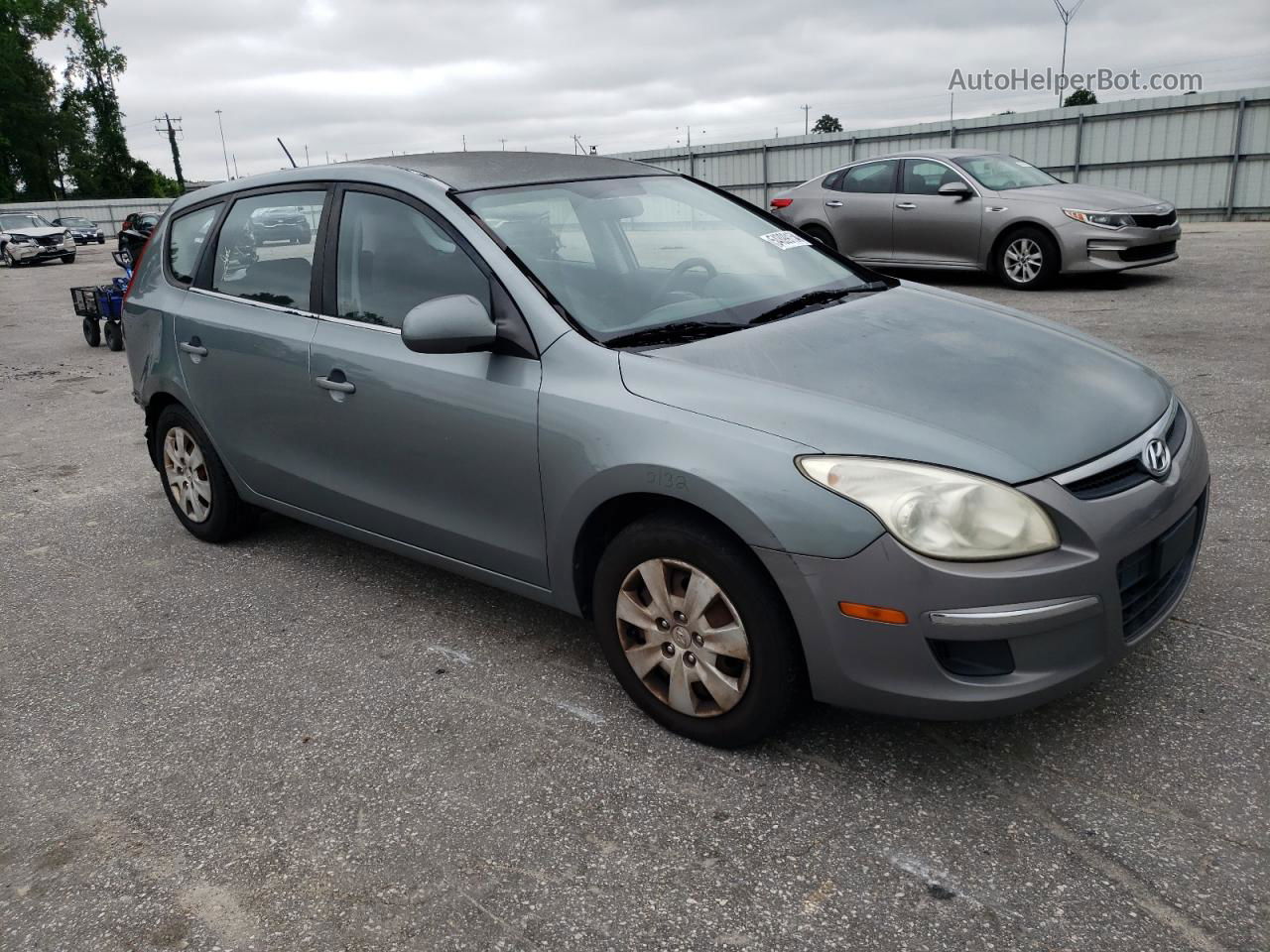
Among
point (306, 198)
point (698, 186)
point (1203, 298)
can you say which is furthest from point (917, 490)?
point (1203, 298)

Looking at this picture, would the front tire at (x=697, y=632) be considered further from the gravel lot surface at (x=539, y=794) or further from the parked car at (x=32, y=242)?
the parked car at (x=32, y=242)

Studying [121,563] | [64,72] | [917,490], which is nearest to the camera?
[917,490]

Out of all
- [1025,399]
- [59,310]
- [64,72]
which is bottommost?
[59,310]

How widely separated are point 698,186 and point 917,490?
90.1 inches

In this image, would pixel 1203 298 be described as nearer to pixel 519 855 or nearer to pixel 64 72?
pixel 519 855

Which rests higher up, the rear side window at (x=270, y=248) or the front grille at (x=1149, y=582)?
the rear side window at (x=270, y=248)

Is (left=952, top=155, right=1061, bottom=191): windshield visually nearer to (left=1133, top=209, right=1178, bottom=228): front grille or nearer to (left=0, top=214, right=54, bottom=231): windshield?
(left=1133, top=209, right=1178, bottom=228): front grille

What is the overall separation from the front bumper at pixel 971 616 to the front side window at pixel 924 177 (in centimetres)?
986

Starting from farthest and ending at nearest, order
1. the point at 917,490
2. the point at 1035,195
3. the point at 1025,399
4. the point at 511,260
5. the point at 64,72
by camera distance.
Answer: the point at 64,72, the point at 1035,195, the point at 511,260, the point at 1025,399, the point at 917,490

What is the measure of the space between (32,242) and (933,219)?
1089 inches

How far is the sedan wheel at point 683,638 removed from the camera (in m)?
2.74

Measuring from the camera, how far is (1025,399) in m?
2.79

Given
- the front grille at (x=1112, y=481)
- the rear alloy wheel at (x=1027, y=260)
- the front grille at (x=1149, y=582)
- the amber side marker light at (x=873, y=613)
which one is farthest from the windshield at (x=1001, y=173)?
the amber side marker light at (x=873, y=613)

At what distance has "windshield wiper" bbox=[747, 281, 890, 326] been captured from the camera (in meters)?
3.35
